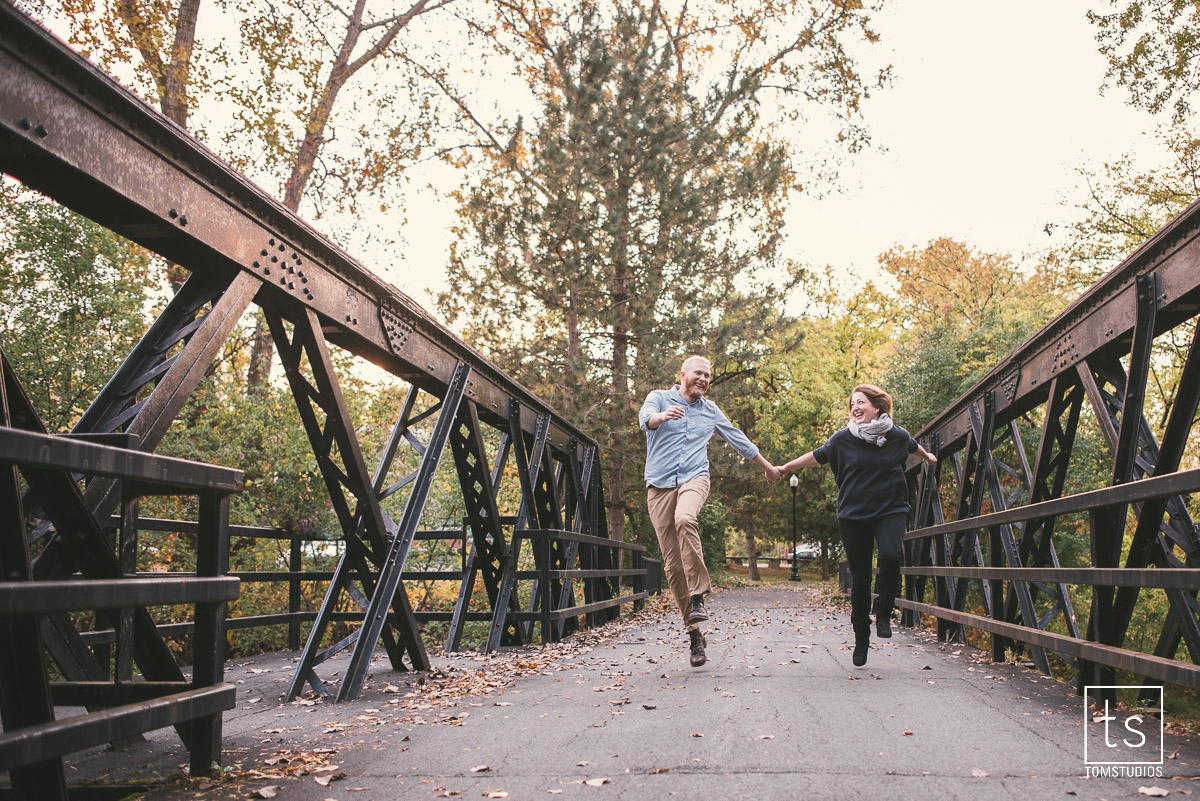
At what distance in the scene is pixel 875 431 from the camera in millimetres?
6723

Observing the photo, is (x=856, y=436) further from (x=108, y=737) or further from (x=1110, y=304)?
(x=108, y=737)

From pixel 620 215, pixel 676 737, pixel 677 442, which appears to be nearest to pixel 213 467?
pixel 676 737

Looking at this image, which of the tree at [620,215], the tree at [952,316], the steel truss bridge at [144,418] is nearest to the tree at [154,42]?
the tree at [620,215]

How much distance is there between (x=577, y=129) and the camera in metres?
20.6

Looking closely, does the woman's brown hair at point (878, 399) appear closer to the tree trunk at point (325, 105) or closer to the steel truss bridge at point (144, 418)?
the steel truss bridge at point (144, 418)

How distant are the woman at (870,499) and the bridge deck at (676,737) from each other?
536 millimetres

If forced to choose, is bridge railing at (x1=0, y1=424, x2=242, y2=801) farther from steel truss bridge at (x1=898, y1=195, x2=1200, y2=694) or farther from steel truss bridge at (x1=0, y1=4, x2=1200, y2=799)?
steel truss bridge at (x1=898, y1=195, x2=1200, y2=694)

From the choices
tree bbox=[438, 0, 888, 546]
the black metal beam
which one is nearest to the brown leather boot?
the black metal beam

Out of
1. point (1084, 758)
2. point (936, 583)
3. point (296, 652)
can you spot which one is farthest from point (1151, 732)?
point (296, 652)

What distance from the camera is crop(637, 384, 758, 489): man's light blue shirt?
7.41 m

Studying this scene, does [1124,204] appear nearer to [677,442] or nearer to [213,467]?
[677,442]

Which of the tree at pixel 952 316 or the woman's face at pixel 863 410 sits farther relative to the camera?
the tree at pixel 952 316

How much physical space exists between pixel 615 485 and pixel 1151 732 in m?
19.0

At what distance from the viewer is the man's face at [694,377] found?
7.43 meters
